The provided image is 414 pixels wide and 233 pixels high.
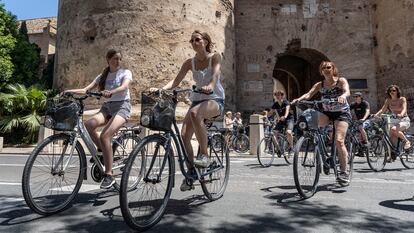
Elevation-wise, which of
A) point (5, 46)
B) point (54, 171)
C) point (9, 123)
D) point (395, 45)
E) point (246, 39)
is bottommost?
point (54, 171)

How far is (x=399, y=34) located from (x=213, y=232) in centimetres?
1884

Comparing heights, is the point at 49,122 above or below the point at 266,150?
above

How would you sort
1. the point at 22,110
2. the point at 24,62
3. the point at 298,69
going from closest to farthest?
the point at 22,110, the point at 24,62, the point at 298,69

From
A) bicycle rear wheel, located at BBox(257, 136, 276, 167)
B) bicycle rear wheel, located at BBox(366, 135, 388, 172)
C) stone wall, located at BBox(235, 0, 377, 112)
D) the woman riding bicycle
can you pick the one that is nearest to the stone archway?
stone wall, located at BBox(235, 0, 377, 112)

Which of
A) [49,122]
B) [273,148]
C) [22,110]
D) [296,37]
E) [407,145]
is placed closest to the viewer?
[49,122]

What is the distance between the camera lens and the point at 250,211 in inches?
141

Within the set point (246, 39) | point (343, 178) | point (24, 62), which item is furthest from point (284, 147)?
point (24, 62)

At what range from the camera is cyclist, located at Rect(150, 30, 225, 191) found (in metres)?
3.66

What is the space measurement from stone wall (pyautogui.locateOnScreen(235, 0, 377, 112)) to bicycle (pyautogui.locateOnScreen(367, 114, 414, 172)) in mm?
12890

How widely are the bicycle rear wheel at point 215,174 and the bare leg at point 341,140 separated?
147 centimetres

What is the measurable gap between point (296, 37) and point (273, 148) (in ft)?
46.0

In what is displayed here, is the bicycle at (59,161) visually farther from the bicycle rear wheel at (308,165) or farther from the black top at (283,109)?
the black top at (283,109)

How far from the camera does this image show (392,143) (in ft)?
24.5

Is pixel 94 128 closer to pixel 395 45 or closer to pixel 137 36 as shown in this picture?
pixel 137 36
